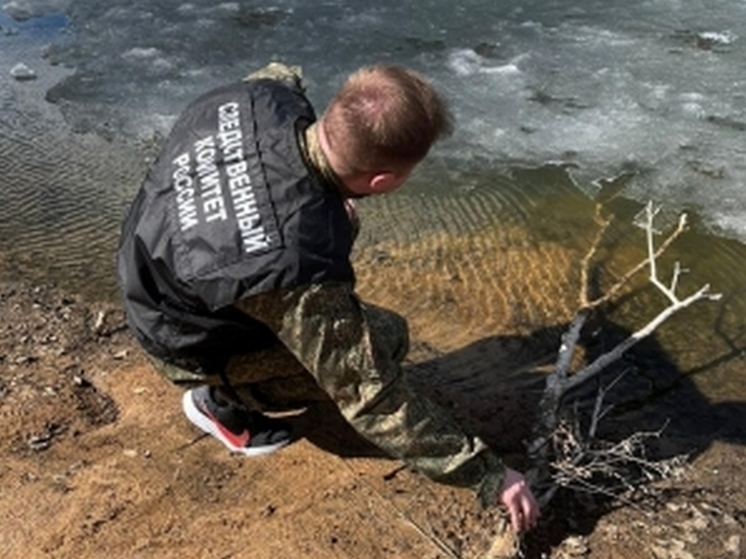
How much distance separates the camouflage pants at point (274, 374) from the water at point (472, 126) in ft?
2.71

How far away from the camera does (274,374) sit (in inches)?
106

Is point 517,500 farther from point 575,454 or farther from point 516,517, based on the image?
point 575,454

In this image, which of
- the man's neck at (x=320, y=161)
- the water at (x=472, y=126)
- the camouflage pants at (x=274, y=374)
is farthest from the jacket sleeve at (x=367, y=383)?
the water at (x=472, y=126)

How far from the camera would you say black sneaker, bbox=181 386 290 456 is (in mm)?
2871

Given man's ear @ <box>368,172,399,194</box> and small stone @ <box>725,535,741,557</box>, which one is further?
small stone @ <box>725,535,741,557</box>

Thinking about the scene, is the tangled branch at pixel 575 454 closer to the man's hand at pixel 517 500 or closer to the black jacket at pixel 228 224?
the man's hand at pixel 517 500

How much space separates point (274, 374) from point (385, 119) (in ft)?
3.24

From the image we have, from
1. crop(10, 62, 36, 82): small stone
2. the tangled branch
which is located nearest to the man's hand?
the tangled branch

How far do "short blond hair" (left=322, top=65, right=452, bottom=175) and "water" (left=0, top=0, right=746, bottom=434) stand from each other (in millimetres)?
1657

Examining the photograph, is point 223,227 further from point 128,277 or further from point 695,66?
point 695,66

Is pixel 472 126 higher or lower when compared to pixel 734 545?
lower

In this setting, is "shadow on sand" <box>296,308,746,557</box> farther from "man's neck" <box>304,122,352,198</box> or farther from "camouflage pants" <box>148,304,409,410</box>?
"man's neck" <box>304,122,352,198</box>

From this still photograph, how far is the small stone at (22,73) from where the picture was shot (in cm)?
577

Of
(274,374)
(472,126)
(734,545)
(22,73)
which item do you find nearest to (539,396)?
(734,545)
